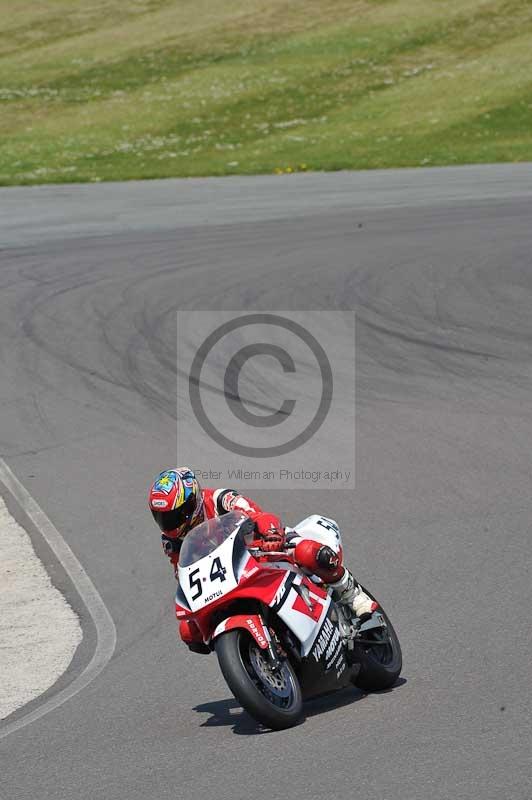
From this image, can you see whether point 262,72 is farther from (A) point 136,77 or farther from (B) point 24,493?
(B) point 24,493

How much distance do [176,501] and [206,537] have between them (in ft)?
0.90

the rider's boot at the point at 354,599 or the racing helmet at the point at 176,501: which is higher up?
the racing helmet at the point at 176,501

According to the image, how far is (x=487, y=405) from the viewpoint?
41.3 feet

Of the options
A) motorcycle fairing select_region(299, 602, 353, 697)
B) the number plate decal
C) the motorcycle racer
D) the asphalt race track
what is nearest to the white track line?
the asphalt race track

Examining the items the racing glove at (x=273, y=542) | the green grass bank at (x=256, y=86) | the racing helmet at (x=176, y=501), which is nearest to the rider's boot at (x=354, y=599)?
the racing glove at (x=273, y=542)

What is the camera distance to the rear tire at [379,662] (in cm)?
707

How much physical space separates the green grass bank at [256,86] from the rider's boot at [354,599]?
26139 millimetres

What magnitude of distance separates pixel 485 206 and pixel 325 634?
60.8 ft

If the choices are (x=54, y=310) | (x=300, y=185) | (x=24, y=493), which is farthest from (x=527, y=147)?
(x=24, y=493)

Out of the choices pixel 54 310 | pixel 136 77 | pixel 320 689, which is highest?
pixel 320 689

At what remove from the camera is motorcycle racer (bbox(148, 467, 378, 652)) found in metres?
6.87

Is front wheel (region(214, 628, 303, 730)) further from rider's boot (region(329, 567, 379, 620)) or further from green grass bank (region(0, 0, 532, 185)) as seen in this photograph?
green grass bank (region(0, 0, 532, 185))

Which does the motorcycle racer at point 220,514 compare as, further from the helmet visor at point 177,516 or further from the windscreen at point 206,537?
the windscreen at point 206,537

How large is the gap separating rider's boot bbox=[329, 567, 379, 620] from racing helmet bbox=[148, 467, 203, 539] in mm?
964
